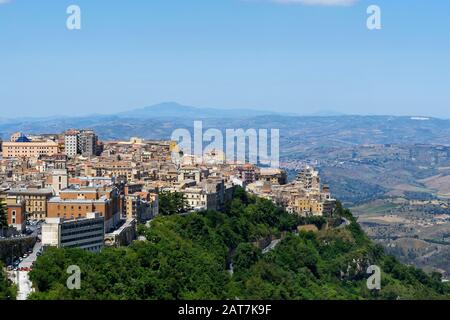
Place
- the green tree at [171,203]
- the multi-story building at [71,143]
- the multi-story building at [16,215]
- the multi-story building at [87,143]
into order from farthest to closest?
the multi-story building at [87,143], the multi-story building at [71,143], the green tree at [171,203], the multi-story building at [16,215]

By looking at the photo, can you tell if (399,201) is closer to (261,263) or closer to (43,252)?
(261,263)

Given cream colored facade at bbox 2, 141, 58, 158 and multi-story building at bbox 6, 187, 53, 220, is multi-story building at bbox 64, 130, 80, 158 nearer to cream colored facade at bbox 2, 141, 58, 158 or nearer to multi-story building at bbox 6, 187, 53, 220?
cream colored facade at bbox 2, 141, 58, 158

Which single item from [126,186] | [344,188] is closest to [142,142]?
[126,186]

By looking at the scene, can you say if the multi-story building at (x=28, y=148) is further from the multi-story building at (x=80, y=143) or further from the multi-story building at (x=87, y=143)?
the multi-story building at (x=87, y=143)

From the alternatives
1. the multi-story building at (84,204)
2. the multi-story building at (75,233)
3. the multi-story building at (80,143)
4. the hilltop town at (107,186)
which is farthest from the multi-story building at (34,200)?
the multi-story building at (80,143)

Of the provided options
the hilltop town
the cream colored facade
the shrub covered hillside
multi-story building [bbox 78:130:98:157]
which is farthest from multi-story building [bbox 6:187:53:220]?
multi-story building [bbox 78:130:98:157]

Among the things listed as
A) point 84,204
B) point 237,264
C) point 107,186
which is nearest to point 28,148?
point 107,186
